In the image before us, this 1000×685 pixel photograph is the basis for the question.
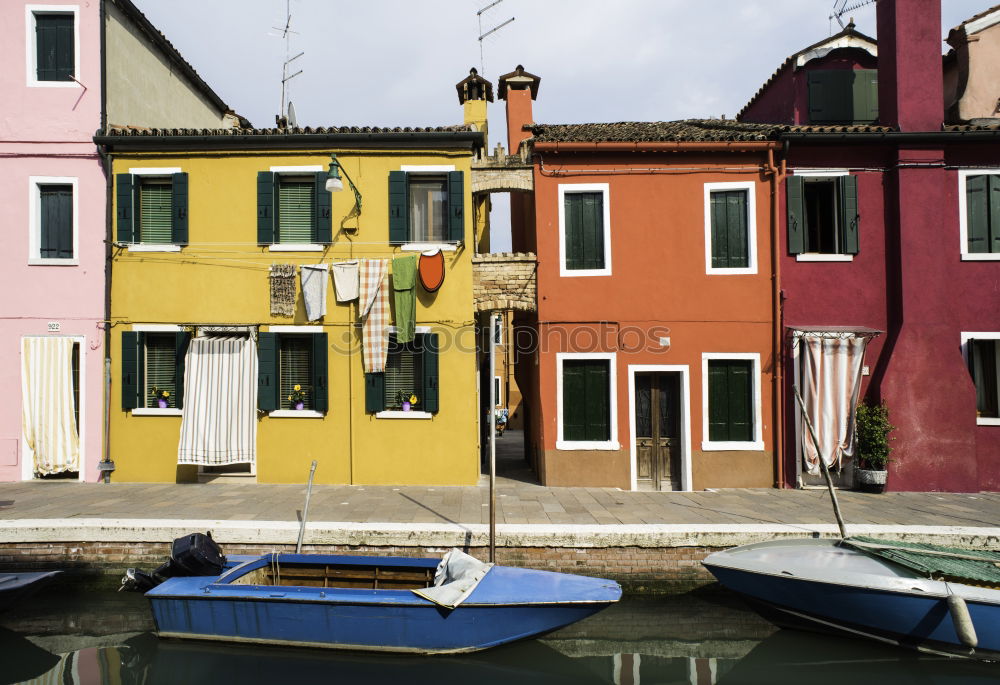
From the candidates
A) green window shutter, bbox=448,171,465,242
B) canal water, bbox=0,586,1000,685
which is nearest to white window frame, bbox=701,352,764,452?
canal water, bbox=0,586,1000,685

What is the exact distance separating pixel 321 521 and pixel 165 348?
19.4 feet

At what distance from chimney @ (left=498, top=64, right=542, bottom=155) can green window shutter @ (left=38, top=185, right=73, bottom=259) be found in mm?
9686

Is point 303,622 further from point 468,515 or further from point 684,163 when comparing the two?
point 684,163

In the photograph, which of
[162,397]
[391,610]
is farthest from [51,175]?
[391,610]

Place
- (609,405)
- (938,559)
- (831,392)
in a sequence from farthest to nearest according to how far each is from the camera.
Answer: (609,405)
(831,392)
(938,559)

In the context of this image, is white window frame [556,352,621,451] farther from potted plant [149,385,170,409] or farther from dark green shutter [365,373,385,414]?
potted plant [149,385,170,409]

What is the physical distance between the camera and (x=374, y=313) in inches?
460

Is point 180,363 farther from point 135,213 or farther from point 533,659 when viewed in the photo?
point 533,659

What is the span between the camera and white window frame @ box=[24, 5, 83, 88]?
11.8 meters

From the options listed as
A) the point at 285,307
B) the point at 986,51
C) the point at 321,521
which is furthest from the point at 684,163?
the point at 321,521

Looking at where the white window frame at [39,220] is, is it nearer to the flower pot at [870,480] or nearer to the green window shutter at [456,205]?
the green window shutter at [456,205]

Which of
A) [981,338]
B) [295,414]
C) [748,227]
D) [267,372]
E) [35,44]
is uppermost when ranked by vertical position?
[35,44]

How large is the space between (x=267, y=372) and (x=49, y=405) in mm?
4282

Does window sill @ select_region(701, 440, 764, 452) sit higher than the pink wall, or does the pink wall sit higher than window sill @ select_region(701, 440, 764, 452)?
the pink wall
